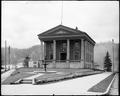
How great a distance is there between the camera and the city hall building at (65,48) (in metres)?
50.3

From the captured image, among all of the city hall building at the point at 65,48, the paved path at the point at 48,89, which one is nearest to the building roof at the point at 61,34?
the city hall building at the point at 65,48

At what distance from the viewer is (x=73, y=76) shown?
29188mm

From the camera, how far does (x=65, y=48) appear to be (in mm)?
54938

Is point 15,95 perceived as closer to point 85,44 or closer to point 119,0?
point 119,0

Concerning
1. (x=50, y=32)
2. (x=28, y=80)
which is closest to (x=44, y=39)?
(x=50, y=32)

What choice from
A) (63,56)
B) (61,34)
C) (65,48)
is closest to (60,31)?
(61,34)

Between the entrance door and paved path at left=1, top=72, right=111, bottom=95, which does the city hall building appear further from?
paved path at left=1, top=72, right=111, bottom=95

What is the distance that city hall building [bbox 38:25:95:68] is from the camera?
1980 inches

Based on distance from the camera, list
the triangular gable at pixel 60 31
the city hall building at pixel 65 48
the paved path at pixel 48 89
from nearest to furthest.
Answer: the paved path at pixel 48 89
the triangular gable at pixel 60 31
the city hall building at pixel 65 48

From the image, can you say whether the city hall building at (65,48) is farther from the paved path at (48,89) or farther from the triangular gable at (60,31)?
the paved path at (48,89)

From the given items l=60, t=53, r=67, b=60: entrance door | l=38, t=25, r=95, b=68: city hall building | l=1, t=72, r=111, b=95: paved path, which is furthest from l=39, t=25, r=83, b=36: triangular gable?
l=1, t=72, r=111, b=95: paved path

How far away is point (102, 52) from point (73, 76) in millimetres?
10797

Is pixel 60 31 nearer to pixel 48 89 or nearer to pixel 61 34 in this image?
pixel 61 34

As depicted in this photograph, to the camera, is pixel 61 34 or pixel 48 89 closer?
pixel 48 89
